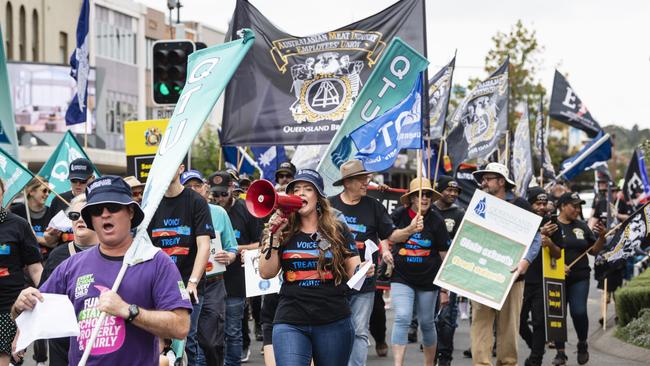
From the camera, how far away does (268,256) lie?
761 centimetres

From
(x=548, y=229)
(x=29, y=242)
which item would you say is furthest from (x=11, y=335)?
(x=548, y=229)

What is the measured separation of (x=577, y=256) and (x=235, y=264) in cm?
406

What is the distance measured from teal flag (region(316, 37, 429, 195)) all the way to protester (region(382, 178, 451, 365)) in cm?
175

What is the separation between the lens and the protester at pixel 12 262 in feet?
28.8

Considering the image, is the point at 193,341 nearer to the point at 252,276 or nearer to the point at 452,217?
the point at 252,276

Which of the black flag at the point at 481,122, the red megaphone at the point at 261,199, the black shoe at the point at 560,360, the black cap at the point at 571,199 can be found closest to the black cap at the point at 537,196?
the black cap at the point at 571,199

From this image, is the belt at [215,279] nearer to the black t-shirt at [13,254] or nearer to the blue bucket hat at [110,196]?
the black t-shirt at [13,254]

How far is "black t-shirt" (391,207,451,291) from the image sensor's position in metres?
11.3

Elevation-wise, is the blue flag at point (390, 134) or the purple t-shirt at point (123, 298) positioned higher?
the blue flag at point (390, 134)

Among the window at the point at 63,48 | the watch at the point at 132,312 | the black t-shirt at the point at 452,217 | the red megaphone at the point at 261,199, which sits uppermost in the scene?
the window at the point at 63,48

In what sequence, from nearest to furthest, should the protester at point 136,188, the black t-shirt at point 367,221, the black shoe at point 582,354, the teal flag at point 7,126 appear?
the protester at point 136,188 < the black t-shirt at point 367,221 < the teal flag at point 7,126 < the black shoe at point 582,354

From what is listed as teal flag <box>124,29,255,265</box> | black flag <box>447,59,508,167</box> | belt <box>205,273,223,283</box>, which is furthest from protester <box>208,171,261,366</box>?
black flag <box>447,59,508,167</box>

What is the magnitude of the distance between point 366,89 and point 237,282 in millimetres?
2852

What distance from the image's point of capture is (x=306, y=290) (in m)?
7.54
